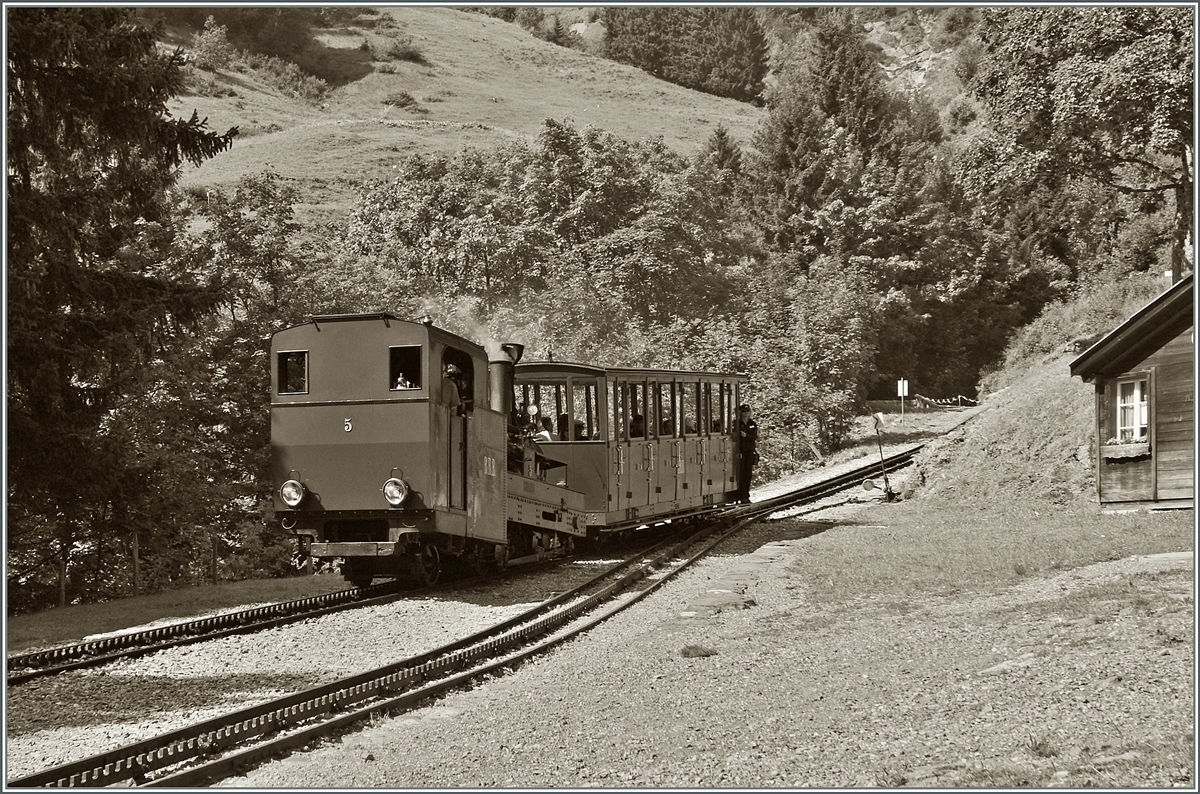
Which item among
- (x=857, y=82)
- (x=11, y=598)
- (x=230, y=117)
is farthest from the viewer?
(x=230, y=117)

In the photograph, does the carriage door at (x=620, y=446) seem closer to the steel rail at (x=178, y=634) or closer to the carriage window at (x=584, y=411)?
the carriage window at (x=584, y=411)

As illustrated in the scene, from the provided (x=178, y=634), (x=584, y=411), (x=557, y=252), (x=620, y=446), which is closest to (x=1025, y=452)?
(x=620, y=446)

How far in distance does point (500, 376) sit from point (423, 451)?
9.43 feet

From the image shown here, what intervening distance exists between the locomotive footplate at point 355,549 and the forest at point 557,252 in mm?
3553

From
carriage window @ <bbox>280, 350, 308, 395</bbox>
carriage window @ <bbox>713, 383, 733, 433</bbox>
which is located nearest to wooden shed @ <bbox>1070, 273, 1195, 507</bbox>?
carriage window @ <bbox>713, 383, 733, 433</bbox>

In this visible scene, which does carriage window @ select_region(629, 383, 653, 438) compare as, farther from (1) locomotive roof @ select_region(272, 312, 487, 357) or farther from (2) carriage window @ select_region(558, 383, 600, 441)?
(1) locomotive roof @ select_region(272, 312, 487, 357)

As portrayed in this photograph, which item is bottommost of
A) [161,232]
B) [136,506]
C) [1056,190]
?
[136,506]

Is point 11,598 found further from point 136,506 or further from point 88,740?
point 88,740

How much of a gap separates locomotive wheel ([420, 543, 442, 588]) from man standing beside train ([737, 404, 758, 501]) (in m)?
10.8

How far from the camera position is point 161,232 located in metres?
24.5

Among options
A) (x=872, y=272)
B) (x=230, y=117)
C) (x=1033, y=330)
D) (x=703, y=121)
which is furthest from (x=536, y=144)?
(x=703, y=121)

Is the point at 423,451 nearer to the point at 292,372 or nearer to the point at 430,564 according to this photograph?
the point at 292,372

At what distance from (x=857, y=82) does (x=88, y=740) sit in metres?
63.8

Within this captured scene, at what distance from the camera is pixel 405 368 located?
47.2ft
